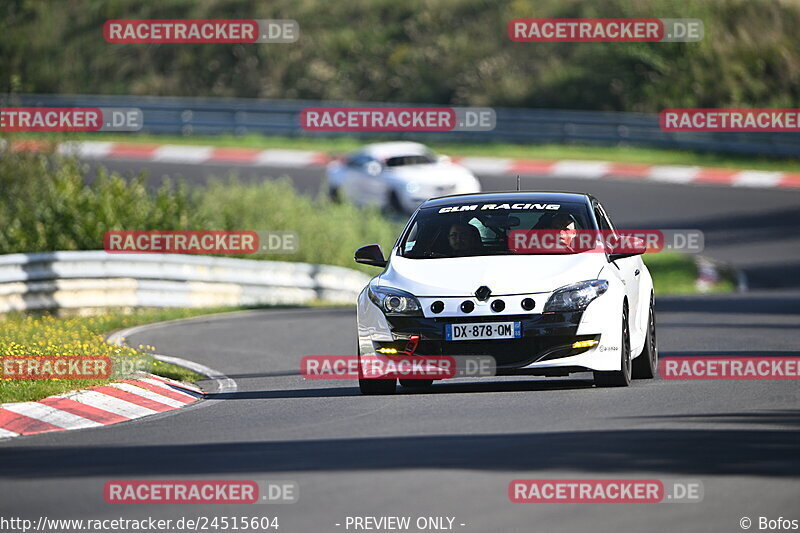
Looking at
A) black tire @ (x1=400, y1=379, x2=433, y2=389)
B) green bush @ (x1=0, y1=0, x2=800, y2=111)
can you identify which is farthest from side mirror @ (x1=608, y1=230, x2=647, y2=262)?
green bush @ (x1=0, y1=0, x2=800, y2=111)

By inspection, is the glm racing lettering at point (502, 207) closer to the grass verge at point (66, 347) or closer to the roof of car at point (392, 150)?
the grass verge at point (66, 347)

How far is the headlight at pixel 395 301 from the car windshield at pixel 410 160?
23530 mm

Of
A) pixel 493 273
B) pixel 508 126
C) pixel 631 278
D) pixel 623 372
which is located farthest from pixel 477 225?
pixel 508 126

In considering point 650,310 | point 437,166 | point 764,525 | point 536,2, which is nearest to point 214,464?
point 764,525

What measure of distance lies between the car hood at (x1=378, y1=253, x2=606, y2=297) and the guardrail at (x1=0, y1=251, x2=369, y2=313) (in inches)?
387

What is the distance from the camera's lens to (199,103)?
4675 centimetres

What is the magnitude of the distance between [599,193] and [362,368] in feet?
83.4

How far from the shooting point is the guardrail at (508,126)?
40.8m

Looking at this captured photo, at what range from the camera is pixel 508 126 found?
4369cm

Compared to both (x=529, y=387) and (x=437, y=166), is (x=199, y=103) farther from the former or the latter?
(x=529, y=387)

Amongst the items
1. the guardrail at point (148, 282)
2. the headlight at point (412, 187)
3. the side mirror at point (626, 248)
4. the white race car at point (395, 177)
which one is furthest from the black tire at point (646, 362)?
the headlight at point (412, 187)

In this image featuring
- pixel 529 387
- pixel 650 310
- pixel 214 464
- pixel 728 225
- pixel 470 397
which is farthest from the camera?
pixel 728 225

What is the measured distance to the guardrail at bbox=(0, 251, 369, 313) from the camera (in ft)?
68.6

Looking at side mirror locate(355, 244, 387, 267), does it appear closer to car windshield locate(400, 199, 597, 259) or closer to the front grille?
car windshield locate(400, 199, 597, 259)
